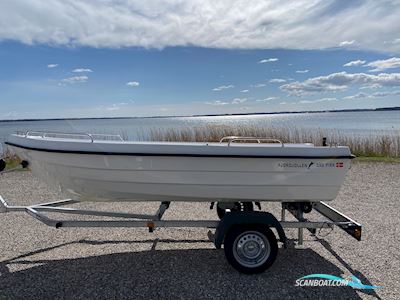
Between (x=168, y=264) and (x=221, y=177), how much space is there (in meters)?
1.10

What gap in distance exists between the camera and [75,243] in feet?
13.8

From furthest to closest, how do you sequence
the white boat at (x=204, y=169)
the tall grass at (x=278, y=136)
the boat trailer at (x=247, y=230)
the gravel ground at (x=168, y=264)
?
1. the tall grass at (x=278, y=136)
2. the boat trailer at (x=247, y=230)
3. the white boat at (x=204, y=169)
4. the gravel ground at (x=168, y=264)

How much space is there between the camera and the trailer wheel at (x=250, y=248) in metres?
3.37

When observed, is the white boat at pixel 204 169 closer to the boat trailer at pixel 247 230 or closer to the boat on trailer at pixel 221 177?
the boat on trailer at pixel 221 177

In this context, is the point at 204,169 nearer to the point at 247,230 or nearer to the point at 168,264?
the point at 247,230

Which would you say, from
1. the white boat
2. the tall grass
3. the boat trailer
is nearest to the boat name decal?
the white boat

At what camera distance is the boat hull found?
128 inches

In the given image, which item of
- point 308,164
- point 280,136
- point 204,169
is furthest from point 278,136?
point 204,169

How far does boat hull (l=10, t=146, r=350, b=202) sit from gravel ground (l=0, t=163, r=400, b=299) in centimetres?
72

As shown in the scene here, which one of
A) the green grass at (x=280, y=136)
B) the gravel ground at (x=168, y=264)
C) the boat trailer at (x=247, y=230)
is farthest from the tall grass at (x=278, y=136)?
the boat trailer at (x=247, y=230)

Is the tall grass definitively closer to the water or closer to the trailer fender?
the water

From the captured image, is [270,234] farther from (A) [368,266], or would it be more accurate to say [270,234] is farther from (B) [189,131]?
(B) [189,131]

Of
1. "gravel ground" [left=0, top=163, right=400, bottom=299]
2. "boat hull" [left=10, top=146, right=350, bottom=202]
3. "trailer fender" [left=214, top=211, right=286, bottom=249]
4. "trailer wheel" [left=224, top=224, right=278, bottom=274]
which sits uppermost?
"boat hull" [left=10, top=146, right=350, bottom=202]

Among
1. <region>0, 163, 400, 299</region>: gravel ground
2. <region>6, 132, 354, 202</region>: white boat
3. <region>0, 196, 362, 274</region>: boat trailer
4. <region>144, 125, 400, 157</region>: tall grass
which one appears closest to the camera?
<region>0, 163, 400, 299</region>: gravel ground
